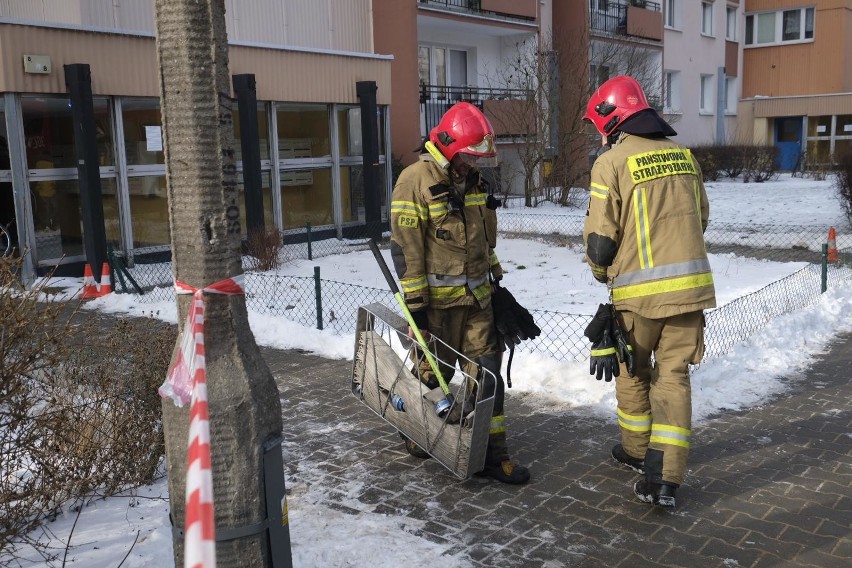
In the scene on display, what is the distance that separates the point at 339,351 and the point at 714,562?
473 centimetres

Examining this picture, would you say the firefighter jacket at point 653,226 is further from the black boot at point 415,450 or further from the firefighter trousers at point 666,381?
the black boot at point 415,450

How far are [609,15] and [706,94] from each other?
9.19m

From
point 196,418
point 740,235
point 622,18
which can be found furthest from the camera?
point 622,18

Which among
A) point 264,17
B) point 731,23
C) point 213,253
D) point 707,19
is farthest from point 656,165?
point 731,23

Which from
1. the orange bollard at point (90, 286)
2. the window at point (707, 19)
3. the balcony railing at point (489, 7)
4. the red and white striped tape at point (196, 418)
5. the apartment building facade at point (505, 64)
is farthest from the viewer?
the window at point (707, 19)

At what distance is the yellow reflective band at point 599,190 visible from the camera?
437 cm

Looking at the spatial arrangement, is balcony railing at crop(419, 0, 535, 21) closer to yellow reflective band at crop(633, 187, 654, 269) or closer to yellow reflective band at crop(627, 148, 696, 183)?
yellow reflective band at crop(627, 148, 696, 183)

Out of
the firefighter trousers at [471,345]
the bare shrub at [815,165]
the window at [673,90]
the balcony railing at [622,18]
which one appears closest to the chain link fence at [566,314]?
A: the firefighter trousers at [471,345]

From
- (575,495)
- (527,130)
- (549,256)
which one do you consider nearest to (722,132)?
(527,130)

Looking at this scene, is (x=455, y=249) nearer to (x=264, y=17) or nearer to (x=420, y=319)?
(x=420, y=319)

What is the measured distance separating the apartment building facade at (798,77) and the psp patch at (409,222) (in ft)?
111

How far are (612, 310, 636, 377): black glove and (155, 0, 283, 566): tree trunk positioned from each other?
2.29 metres

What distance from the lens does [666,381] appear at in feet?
14.5

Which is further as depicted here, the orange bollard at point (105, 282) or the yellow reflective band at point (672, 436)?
the orange bollard at point (105, 282)
